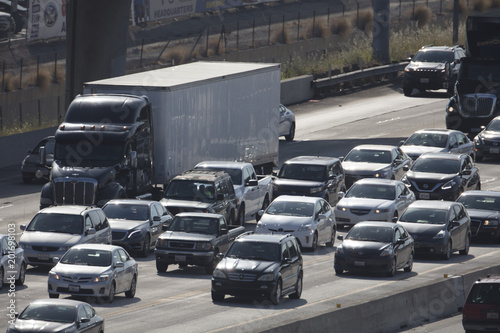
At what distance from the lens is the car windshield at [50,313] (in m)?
20.8

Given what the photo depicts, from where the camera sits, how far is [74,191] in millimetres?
35281

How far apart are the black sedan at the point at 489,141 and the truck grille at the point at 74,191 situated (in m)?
18.6

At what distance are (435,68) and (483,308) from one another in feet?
118

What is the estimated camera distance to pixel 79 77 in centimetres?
4916

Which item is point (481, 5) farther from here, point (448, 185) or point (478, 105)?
point (448, 185)

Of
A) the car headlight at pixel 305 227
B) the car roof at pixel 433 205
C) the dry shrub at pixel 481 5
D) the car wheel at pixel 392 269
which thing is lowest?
the car wheel at pixel 392 269

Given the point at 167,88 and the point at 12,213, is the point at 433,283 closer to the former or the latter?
the point at 167,88

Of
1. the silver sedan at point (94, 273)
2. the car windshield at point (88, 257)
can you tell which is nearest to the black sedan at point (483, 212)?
the silver sedan at point (94, 273)

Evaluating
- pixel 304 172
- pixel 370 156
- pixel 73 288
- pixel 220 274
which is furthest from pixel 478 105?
pixel 73 288

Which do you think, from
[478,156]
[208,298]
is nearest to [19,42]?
[478,156]

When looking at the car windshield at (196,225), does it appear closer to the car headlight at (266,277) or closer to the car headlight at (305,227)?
the car headlight at (305,227)

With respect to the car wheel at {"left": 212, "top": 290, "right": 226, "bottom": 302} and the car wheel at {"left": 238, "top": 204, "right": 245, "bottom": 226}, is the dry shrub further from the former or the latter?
the car wheel at {"left": 212, "top": 290, "right": 226, "bottom": 302}

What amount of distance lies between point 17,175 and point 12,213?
7.60m

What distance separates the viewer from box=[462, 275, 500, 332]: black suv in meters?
23.3
